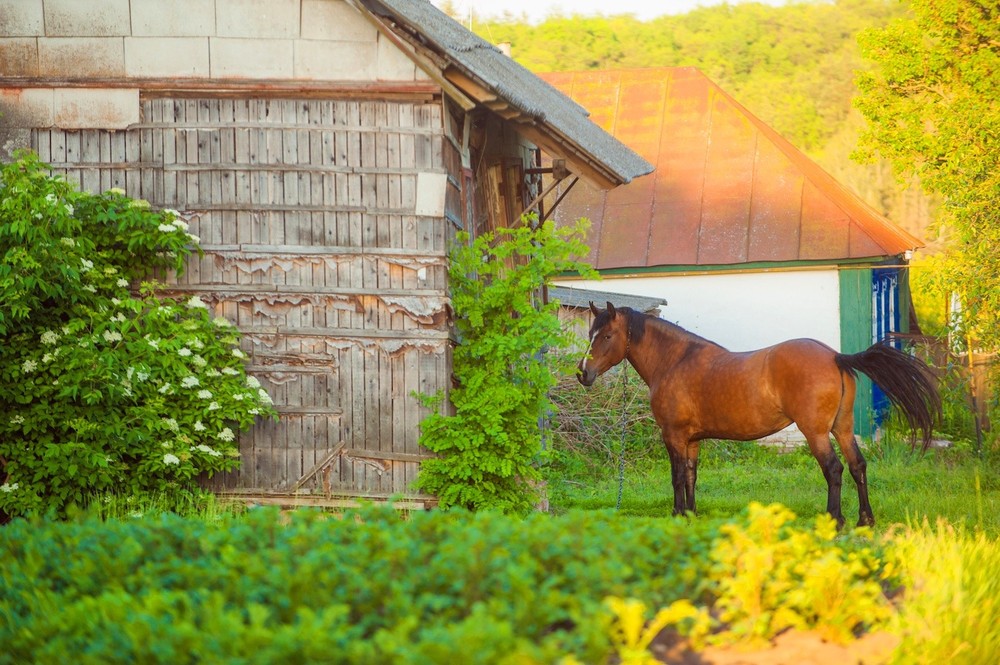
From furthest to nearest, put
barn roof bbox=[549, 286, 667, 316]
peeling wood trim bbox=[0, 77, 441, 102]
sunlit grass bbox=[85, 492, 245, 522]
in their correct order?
barn roof bbox=[549, 286, 667, 316] → peeling wood trim bbox=[0, 77, 441, 102] → sunlit grass bbox=[85, 492, 245, 522]

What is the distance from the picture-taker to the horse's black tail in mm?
10336

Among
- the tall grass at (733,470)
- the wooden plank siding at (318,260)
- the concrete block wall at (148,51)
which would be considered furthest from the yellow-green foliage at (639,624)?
the concrete block wall at (148,51)

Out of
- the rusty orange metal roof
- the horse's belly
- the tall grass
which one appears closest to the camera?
the horse's belly

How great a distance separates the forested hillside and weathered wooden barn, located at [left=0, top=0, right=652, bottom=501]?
114 ft

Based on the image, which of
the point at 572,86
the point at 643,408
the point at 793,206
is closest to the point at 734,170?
the point at 793,206

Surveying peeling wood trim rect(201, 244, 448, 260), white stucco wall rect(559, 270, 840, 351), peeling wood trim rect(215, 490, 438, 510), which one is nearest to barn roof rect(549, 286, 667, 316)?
white stucco wall rect(559, 270, 840, 351)

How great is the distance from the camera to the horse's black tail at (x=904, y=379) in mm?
10336

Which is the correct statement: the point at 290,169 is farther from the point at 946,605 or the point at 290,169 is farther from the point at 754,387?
the point at 946,605

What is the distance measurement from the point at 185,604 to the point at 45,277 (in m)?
5.63

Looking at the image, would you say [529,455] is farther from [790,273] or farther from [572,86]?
[572,86]

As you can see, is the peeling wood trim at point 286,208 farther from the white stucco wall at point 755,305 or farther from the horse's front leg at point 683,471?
the white stucco wall at point 755,305

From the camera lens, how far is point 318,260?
10461mm

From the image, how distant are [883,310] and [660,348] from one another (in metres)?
10.9

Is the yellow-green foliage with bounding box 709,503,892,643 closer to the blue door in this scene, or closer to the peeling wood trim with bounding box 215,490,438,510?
the peeling wood trim with bounding box 215,490,438,510
